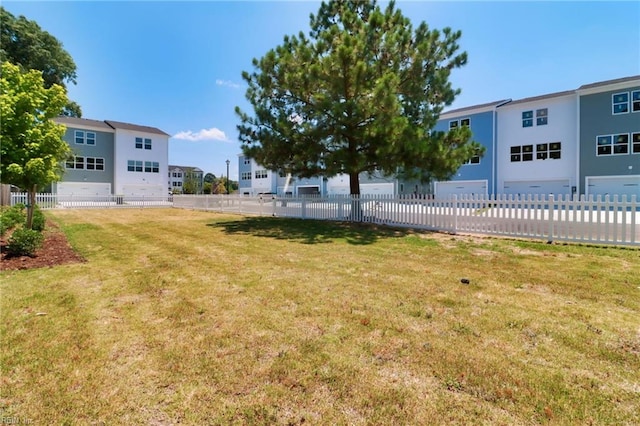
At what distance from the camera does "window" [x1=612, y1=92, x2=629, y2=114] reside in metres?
21.0

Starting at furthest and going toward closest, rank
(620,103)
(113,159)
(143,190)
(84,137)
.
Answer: (143,190), (113,159), (84,137), (620,103)

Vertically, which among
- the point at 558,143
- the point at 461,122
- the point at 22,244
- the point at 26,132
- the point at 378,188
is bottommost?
the point at 22,244

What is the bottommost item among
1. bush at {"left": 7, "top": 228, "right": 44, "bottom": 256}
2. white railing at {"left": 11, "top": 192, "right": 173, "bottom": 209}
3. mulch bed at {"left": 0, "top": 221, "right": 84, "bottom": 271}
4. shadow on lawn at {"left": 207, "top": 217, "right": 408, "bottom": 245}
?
mulch bed at {"left": 0, "top": 221, "right": 84, "bottom": 271}

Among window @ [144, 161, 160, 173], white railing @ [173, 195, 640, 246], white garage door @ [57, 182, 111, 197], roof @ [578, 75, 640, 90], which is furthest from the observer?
window @ [144, 161, 160, 173]

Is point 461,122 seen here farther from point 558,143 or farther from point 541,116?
point 558,143

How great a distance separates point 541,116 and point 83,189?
43.0 meters

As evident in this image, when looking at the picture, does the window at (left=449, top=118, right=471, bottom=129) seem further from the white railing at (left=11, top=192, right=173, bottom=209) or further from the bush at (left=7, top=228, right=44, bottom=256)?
the bush at (left=7, top=228, right=44, bottom=256)

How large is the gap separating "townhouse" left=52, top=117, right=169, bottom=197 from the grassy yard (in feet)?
115

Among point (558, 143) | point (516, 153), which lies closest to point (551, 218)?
point (558, 143)

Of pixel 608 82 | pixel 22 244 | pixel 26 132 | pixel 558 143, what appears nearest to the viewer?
pixel 22 244

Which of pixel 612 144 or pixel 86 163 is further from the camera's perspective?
pixel 86 163

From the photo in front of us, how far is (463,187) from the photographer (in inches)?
1096

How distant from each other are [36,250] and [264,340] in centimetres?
652

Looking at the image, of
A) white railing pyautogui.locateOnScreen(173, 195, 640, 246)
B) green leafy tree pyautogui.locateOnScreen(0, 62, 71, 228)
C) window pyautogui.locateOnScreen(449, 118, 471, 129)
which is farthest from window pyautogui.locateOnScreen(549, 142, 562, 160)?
green leafy tree pyautogui.locateOnScreen(0, 62, 71, 228)
